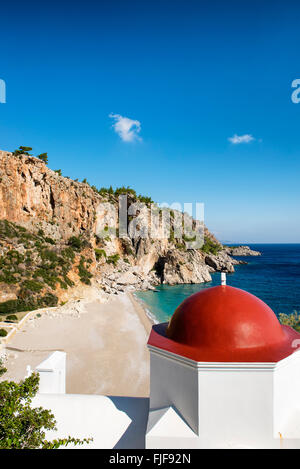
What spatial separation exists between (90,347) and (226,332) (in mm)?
13522

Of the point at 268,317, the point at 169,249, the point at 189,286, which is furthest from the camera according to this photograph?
the point at 169,249

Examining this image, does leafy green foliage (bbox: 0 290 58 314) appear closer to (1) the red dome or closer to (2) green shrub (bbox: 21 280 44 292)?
(2) green shrub (bbox: 21 280 44 292)

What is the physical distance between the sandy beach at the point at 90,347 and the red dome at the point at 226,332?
8.05 metres

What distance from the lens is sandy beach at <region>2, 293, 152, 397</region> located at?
37.6 ft

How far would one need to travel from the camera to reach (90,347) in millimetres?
15500

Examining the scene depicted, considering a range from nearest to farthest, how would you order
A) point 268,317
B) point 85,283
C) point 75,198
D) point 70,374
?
point 268,317 < point 70,374 < point 85,283 < point 75,198

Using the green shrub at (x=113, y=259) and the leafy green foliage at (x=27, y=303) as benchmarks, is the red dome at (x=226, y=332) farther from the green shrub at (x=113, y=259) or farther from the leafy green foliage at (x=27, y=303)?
the green shrub at (x=113, y=259)

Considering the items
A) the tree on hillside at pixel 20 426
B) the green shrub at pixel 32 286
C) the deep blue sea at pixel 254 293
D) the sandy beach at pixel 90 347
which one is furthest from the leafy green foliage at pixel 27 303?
the tree on hillside at pixel 20 426

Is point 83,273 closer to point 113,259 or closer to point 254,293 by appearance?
point 113,259

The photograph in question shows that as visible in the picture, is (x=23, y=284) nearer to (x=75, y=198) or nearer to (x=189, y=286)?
(x=75, y=198)

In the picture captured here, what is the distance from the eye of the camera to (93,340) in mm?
16703

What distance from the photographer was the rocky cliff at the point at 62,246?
78.6 feet
